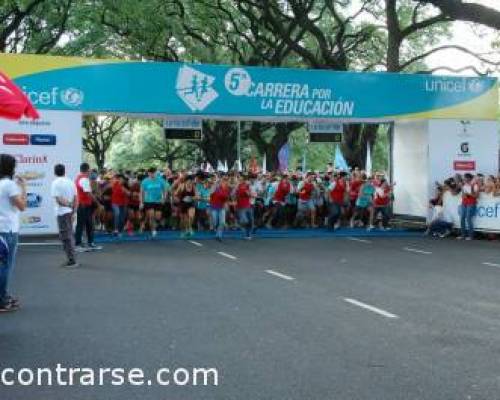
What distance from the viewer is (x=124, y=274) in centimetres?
1308

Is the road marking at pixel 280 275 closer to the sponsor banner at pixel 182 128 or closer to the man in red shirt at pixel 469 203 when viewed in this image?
the sponsor banner at pixel 182 128

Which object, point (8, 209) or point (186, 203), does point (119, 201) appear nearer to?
point (186, 203)

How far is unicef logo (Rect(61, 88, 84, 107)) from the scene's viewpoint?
1959 centimetres

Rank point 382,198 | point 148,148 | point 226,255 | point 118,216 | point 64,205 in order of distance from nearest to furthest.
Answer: point 64,205 → point 226,255 → point 118,216 → point 382,198 → point 148,148

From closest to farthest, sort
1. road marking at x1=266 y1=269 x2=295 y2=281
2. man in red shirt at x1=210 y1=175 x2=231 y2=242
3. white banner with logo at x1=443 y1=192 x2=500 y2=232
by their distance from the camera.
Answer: road marking at x1=266 y1=269 x2=295 y2=281, man in red shirt at x1=210 y1=175 x2=231 y2=242, white banner with logo at x1=443 y1=192 x2=500 y2=232

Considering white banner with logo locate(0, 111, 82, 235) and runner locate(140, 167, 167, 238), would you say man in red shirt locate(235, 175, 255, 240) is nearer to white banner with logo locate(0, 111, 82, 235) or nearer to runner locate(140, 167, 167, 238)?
runner locate(140, 167, 167, 238)

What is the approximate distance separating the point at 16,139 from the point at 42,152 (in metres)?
0.71

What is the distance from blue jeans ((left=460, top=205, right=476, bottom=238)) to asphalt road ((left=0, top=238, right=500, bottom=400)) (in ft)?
18.7

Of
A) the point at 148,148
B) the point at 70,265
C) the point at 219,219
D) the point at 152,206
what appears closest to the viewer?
the point at 70,265

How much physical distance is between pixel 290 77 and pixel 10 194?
13.9 m

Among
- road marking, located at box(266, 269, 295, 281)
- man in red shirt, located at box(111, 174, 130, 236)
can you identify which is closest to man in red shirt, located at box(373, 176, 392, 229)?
man in red shirt, located at box(111, 174, 130, 236)

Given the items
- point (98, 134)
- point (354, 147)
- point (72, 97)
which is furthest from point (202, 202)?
point (98, 134)

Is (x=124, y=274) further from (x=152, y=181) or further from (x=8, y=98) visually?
(x=152, y=181)

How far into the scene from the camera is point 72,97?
19656 millimetres
